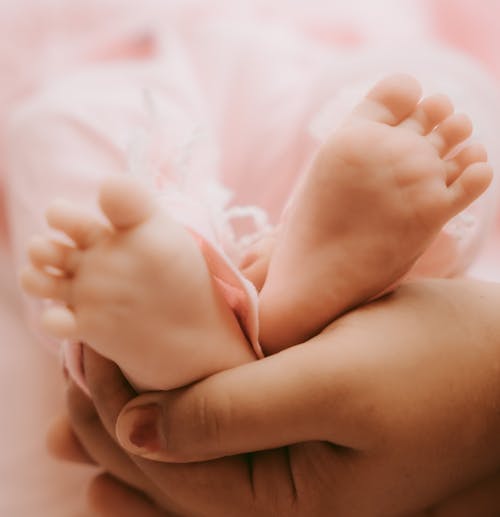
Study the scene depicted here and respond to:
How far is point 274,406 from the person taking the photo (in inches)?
18.2

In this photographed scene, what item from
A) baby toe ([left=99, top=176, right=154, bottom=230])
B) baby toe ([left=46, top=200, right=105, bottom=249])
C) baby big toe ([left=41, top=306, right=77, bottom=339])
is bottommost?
baby big toe ([left=41, top=306, right=77, bottom=339])

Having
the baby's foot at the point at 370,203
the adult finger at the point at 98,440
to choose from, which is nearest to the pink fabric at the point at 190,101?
the baby's foot at the point at 370,203

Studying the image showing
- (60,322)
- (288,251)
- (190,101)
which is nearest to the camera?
(60,322)

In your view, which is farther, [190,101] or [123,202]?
[190,101]

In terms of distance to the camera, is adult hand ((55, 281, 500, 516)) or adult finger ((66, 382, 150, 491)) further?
adult finger ((66, 382, 150, 491))

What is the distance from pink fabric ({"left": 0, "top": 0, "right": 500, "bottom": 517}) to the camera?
2.23 feet

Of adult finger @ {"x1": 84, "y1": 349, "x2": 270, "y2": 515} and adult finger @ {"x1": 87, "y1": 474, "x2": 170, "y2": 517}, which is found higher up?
adult finger @ {"x1": 84, "y1": 349, "x2": 270, "y2": 515}

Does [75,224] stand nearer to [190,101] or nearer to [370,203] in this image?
[370,203]

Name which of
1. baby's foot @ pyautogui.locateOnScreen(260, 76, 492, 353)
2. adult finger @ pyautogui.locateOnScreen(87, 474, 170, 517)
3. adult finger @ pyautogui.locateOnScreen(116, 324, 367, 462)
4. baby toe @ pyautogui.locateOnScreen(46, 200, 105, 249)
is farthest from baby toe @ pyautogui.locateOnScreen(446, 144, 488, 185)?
adult finger @ pyautogui.locateOnScreen(87, 474, 170, 517)

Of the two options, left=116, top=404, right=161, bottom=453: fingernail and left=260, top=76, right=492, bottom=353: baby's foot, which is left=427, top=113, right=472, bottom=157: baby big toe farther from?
left=116, top=404, right=161, bottom=453: fingernail

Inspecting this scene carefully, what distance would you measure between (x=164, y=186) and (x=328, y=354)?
0.75ft

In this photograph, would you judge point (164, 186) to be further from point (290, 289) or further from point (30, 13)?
point (30, 13)

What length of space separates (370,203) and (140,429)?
216 mm

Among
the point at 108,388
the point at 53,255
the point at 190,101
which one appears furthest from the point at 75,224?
the point at 190,101
